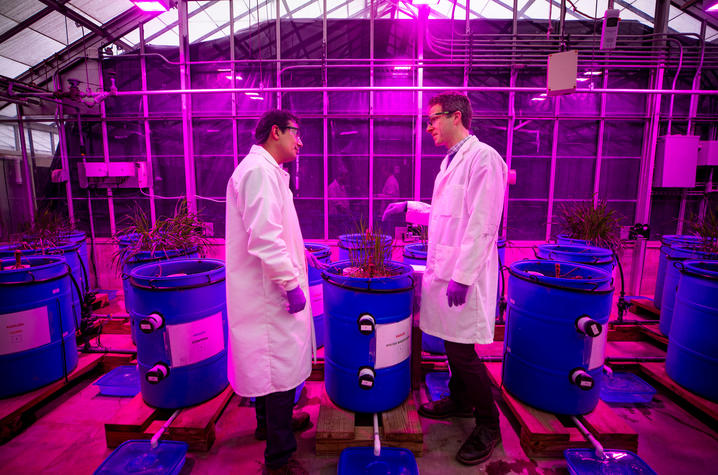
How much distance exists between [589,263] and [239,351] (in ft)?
8.35

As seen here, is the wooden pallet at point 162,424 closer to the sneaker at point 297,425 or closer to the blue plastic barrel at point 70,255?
the sneaker at point 297,425

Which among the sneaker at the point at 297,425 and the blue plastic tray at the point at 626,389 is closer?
the sneaker at the point at 297,425

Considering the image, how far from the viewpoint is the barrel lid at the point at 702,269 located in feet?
6.19

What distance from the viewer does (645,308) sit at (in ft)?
10.8

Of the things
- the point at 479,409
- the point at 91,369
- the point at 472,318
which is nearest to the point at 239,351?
the point at 472,318

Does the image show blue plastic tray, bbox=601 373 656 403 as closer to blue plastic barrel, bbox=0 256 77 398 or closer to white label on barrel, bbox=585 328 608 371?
white label on barrel, bbox=585 328 608 371

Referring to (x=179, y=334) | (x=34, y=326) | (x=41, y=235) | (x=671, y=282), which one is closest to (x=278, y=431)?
(x=179, y=334)

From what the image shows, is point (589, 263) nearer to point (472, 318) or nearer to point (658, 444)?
point (658, 444)

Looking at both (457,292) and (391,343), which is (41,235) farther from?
(457,292)

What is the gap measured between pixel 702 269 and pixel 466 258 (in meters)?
1.78

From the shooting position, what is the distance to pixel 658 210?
539cm

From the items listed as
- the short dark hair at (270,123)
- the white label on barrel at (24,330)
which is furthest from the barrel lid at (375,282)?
the white label on barrel at (24,330)

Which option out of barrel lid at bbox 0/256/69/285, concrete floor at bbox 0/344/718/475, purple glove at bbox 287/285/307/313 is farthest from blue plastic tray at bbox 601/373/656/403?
barrel lid at bbox 0/256/69/285

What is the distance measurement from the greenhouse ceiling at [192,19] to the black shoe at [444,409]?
18.1ft
